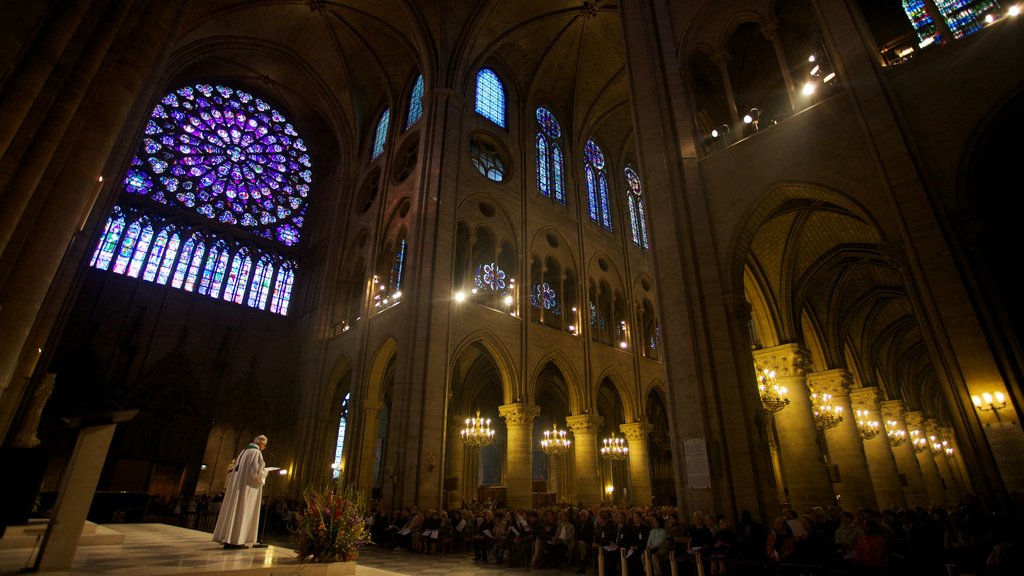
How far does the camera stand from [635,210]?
24250mm

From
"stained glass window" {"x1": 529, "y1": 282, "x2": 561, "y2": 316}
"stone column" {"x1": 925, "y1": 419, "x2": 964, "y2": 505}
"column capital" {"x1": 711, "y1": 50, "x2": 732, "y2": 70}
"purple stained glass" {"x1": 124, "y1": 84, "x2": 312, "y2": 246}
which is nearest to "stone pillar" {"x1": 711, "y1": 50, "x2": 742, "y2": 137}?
"column capital" {"x1": 711, "y1": 50, "x2": 732, "y2": 70}

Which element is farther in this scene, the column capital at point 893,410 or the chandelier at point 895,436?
the column capital at point 893,410

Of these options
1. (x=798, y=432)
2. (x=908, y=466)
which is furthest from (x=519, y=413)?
(x=908, y=466)

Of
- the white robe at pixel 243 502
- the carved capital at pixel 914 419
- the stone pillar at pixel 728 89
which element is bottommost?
the white robe at pixel 243 502

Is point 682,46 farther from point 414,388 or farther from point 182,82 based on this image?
point 182,82

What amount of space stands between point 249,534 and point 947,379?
9.10 meters

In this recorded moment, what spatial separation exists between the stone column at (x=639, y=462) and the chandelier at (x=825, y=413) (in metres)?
6.89

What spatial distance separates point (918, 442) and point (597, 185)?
16.6m

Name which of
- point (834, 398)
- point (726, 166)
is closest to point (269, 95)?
point (726, 166)

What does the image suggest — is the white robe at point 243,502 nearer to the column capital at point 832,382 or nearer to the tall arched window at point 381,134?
the column capital at point 832,382

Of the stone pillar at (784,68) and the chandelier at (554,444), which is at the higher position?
the stone pillar at (784,68)

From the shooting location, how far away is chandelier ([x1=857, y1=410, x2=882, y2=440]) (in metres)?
14.3

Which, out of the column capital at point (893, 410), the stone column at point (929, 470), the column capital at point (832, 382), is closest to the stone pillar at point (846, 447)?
the column capital at point (832, 382)

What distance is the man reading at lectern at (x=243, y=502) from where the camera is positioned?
5703 millimetres
